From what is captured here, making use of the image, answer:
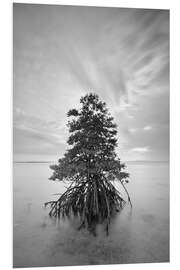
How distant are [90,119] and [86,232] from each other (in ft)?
4.75

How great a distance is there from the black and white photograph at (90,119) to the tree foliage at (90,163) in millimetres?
14

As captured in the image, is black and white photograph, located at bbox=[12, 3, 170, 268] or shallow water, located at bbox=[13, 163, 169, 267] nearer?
shallow water, located at bbox=[13, 163, 169, 267]

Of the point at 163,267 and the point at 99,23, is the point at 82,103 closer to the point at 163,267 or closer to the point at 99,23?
the point at 99,23

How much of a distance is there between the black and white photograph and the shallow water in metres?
0.01

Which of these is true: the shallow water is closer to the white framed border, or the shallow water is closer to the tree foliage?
the white framed border

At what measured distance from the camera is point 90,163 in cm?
247

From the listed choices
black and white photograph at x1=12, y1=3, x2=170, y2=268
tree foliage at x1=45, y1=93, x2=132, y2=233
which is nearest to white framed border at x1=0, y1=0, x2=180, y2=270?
black and white photograph at x1=12, y1=3, x2=170, y2=268

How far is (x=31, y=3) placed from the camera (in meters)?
2.30

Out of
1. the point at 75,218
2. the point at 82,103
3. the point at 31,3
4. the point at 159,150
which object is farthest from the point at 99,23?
the point at 75,218

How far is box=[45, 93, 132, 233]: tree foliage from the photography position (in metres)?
2.43
